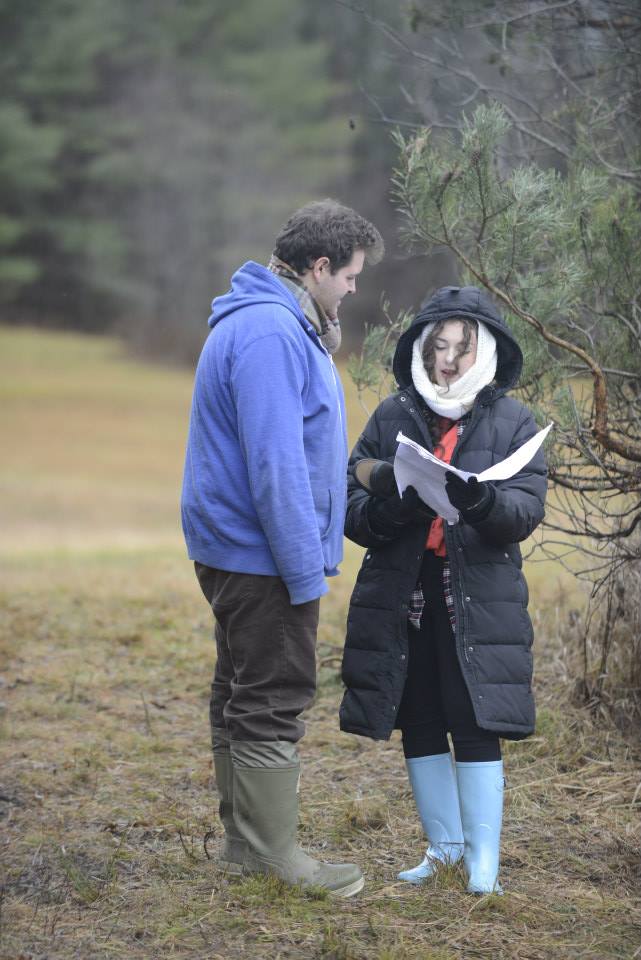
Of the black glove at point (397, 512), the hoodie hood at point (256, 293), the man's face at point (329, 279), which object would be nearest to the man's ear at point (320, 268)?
the man's face at point (329, 279)

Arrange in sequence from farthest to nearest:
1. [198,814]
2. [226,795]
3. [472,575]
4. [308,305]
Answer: [198,814]
[226,795]
[308,305]
[472,575]

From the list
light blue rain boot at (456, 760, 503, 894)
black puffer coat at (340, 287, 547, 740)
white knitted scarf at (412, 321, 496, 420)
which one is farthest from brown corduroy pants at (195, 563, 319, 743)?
white knitted scarf at (412, 321, 496, 420)

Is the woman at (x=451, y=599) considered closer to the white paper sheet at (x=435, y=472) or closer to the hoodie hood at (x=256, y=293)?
the white paper sheet at (x=435, y=472)

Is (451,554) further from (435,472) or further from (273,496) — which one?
(273,496)

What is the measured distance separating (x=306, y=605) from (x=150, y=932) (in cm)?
99

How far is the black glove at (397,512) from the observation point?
11.5ft

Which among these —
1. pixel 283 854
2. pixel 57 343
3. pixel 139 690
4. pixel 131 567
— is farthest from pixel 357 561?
pixel 57 343

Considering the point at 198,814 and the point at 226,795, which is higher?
the point at 226,795

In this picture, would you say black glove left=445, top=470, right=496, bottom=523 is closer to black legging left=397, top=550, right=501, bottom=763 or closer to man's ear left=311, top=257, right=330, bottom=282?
black legging left=397, top=550, right=501, bottom=763

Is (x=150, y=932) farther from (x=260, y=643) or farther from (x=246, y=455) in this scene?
(x=246, y=455)

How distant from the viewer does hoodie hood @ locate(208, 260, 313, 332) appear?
140 inches

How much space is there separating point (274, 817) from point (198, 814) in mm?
1030

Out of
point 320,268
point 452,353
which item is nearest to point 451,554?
point 452,353

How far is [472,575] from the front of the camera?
11.5ft
